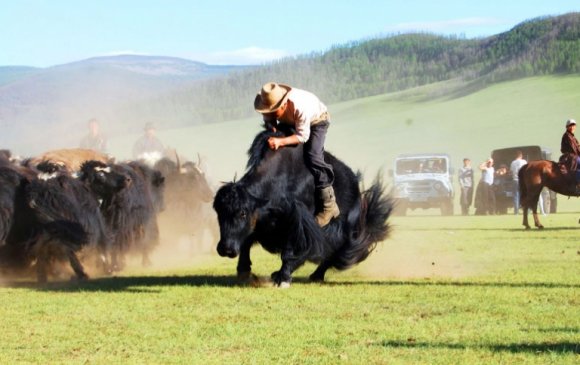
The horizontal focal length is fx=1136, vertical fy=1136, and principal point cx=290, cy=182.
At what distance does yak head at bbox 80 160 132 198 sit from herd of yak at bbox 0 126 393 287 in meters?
0.01

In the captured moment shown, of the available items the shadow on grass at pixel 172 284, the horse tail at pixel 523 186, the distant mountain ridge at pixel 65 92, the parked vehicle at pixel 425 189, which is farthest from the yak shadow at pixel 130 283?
the parked vehicle at pixel 425 189

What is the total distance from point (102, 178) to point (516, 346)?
8245 mm

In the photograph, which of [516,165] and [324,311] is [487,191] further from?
[324,311]

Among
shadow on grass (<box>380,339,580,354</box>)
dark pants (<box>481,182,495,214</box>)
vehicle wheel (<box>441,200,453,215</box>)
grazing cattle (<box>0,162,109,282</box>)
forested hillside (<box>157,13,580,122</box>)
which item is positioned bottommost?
vehicle wheel (<box>441,200,453,215</box>)

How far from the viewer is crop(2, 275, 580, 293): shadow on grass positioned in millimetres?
11312

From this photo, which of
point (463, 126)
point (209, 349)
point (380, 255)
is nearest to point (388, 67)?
point (463, 126)

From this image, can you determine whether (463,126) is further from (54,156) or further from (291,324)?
(291,324)

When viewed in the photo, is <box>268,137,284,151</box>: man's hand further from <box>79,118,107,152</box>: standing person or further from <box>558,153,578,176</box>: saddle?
<box>558,153,578,176</box>: saddle

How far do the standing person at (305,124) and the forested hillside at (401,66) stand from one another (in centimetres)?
8973

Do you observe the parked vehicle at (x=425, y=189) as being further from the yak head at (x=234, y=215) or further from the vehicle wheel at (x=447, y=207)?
the yak head at (x=234, y=215)

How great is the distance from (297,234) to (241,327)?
2.88 m

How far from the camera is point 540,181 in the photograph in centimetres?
2638

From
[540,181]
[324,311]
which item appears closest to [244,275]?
[324,311]

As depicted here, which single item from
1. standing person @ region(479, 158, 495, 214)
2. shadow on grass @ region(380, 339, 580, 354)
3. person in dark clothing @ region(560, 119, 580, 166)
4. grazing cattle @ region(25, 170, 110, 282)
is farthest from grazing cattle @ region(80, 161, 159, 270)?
standing person @ region(479, 158, 495, 214)
